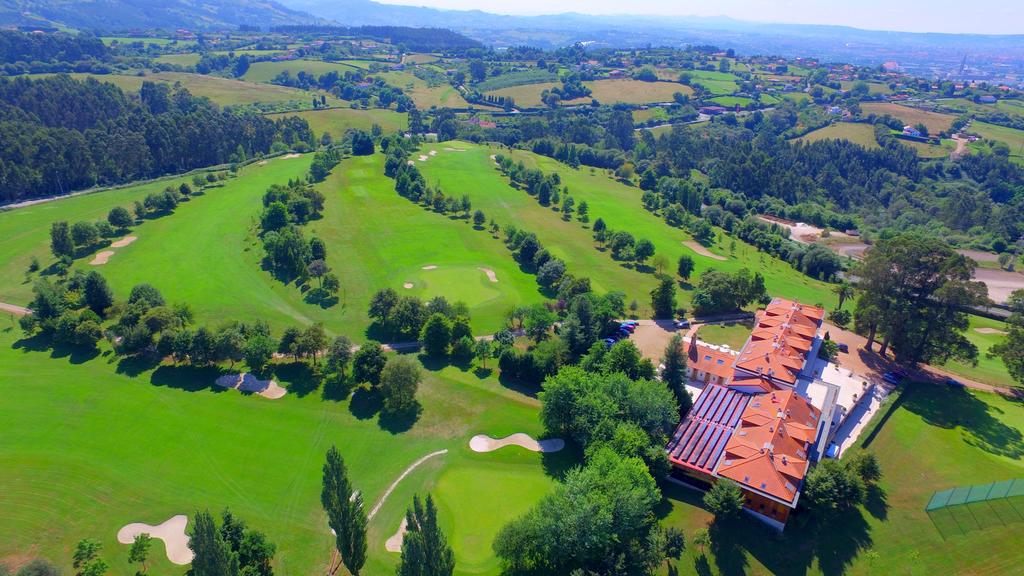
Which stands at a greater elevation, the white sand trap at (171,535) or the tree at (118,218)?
the tree at (118,218)

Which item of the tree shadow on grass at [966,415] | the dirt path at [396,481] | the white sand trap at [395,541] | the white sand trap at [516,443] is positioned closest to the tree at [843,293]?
the tree shadow on grass at [966,415]

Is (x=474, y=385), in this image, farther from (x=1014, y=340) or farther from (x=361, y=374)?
(x=1014, y=340)

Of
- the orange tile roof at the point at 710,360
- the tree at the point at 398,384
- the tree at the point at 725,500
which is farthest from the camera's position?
the orange tile roof at the point at 710,360

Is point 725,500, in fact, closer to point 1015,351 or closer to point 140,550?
point 140,550

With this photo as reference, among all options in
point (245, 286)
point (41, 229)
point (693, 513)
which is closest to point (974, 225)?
point (693, 513)

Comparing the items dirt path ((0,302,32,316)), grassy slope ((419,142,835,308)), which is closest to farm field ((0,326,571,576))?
dirt path ((0,302,32,316))

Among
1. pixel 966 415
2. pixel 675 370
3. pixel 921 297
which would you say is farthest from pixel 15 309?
pixel 966 415

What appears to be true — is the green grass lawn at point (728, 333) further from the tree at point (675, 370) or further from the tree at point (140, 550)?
the tree at point (140, 550)
